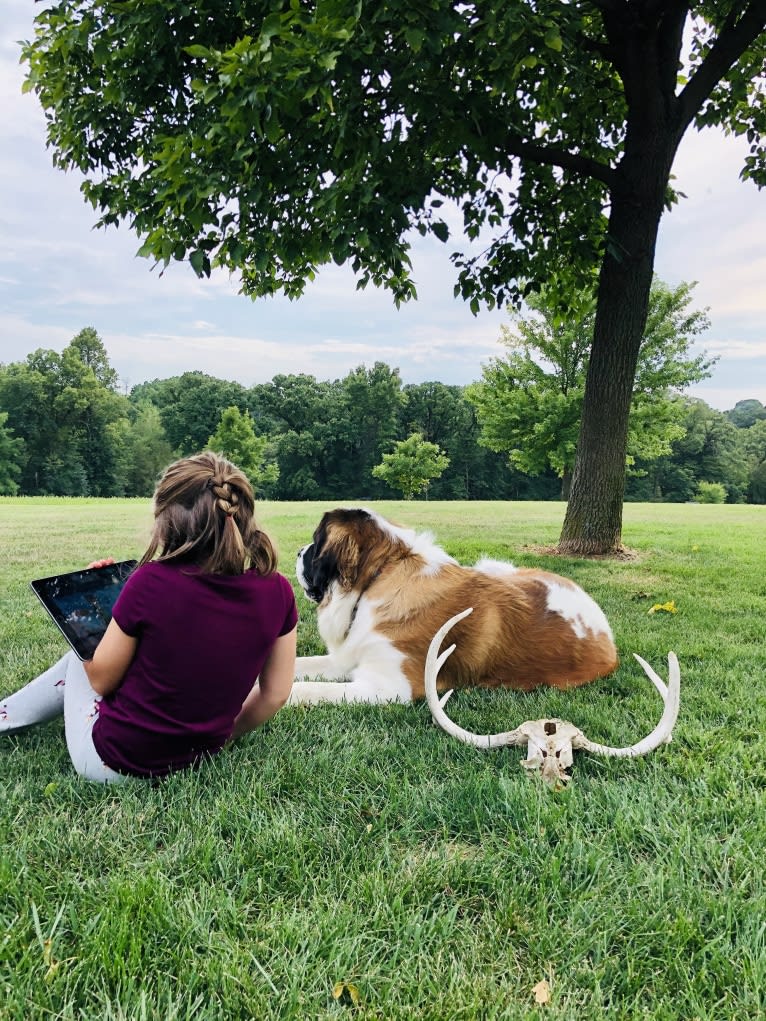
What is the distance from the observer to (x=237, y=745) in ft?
9.83

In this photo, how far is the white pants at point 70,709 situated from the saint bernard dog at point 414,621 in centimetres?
123

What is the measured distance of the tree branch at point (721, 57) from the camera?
25.6 ft

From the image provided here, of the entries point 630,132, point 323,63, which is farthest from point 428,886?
point 630,132

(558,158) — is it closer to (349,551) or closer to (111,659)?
(349,551)

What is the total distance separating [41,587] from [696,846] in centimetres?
277

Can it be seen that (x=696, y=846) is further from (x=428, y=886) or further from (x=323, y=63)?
(x=323, y=63)

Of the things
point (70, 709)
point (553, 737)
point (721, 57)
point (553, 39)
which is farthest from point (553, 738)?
point (721, 57)

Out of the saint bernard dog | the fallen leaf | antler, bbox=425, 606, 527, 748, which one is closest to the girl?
antler, bbox=425, 606, 527, 748

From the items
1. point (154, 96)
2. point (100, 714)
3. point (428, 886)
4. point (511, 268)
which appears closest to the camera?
point (428, 886)

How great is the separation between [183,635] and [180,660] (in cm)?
10

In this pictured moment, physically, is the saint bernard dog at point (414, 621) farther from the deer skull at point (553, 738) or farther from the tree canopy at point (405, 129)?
the tree canopy at point (405, 129)

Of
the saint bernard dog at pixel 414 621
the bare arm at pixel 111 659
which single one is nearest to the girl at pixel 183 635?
the bare arm at pixel 111 659

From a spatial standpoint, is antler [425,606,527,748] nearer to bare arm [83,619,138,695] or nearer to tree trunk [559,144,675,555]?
bare arm [83,619,138,695]

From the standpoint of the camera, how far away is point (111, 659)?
2408 millimetres
